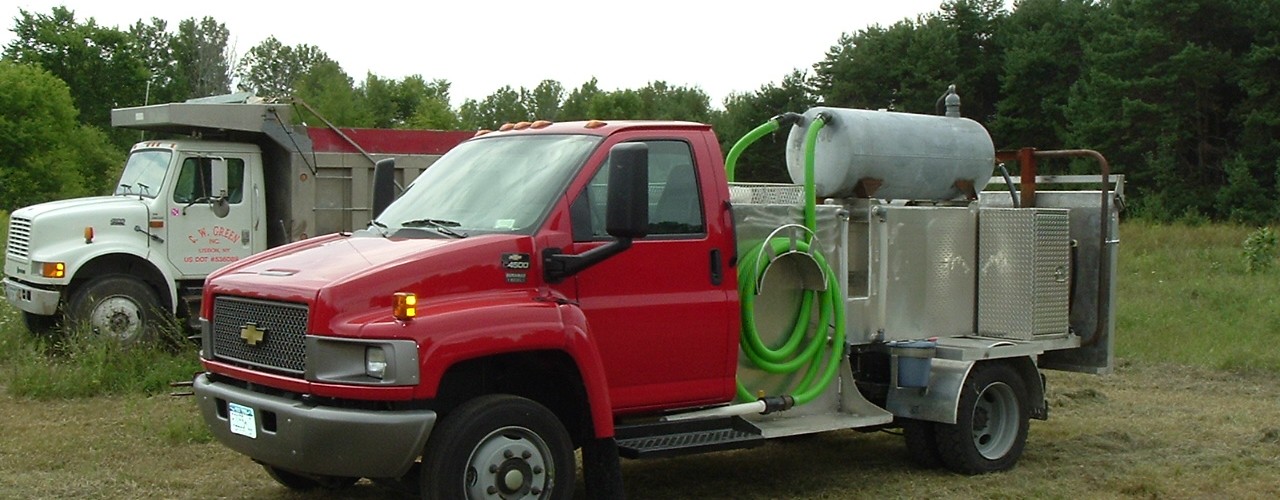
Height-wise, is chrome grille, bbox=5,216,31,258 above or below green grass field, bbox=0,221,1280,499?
above

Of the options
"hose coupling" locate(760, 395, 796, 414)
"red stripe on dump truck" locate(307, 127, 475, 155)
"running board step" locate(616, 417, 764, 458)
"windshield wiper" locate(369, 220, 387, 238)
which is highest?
"red stripe on dump truck" locate(307, 127, 475, 155)

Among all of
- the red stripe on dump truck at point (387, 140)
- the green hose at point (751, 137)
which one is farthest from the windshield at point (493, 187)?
the red stripe on dump truck at point (387, 140)

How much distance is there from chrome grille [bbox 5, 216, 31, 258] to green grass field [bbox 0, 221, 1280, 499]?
81 cm

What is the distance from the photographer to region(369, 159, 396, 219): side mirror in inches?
308

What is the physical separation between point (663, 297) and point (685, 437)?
0.74 meters

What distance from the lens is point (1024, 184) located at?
9344 mm

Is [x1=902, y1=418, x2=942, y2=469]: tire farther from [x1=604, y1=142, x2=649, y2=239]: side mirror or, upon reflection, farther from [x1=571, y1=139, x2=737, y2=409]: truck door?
[x1=604, y1=142, x2=649, y2=239]: side mirror

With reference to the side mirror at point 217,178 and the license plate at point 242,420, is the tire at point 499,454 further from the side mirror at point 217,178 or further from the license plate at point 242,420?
the side mirror at point 217,178

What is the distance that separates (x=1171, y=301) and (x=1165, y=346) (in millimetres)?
A: 3988

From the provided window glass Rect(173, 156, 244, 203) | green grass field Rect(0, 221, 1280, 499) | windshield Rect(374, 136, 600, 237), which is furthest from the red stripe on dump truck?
windshield Rect(374, 136, 600, 237)

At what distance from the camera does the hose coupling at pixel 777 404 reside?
24.1ft

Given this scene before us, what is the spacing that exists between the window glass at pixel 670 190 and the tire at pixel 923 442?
7.71ft

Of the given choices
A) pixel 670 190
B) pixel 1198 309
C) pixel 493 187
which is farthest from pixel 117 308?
pixel 1198 309

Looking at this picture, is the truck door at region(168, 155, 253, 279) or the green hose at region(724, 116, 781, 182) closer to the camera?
the green hose at region(724, 116, 781, 182)
